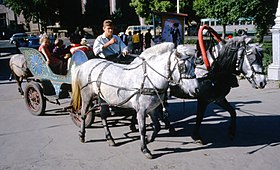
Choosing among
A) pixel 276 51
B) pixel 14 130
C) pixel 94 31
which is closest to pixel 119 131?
pixel 14 130

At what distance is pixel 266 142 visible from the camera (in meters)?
5.55

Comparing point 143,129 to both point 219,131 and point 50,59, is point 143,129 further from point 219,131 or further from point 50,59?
point 50,59

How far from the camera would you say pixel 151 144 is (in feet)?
19.0

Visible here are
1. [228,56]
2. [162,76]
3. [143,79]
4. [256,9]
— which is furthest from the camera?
[256,9]

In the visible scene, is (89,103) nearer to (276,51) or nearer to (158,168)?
(158,168)

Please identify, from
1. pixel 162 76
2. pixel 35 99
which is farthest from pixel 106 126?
pixel 35 99

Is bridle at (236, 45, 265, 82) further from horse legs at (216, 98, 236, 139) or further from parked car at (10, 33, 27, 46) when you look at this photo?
parked car at (10, 33, 27, 46)

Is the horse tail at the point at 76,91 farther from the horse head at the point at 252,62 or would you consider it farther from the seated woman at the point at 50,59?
the horse head at the point at 252,62

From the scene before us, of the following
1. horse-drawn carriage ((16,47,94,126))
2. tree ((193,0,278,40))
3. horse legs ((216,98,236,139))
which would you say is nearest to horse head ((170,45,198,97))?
horse legs ((216,98,236,139))

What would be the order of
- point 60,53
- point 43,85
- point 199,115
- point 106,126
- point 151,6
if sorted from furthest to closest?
point 151,6, point 60,53, point 43,85, point 106,126, point 199,115

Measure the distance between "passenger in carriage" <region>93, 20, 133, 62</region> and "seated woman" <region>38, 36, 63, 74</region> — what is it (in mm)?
1595

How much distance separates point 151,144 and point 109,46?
235cm

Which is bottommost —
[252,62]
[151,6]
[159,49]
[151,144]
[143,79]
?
[151,144]

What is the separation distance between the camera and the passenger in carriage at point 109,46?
6148 mm
